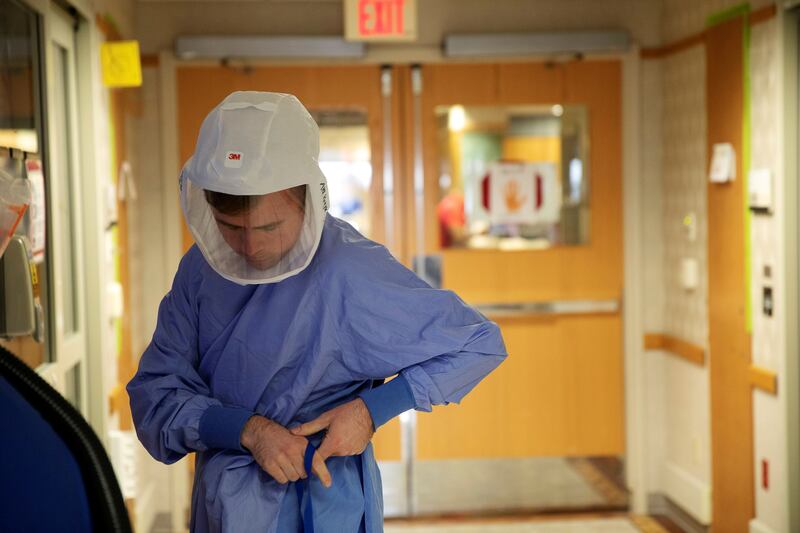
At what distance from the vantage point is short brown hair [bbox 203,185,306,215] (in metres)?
1.59

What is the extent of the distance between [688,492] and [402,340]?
9.74ft

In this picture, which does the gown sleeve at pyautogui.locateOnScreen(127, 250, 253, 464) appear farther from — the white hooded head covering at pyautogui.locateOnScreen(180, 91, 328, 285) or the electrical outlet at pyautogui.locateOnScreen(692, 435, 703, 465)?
the electrical outlet at pyautogui.locateOnScreen(692, 435, 703, 465)

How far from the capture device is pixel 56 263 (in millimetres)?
2848

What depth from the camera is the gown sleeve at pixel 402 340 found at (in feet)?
5.51

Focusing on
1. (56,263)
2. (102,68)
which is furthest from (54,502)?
(102,68)

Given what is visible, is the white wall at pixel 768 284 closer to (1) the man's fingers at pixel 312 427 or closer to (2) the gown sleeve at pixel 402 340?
(2) the gown sleeve at pixel 402 340

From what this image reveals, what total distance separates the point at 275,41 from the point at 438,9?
2.38 ft

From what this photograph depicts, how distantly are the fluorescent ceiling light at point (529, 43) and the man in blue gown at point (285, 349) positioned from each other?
2.75 metres

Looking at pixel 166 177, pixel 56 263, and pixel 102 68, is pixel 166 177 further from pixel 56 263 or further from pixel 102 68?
pixel 56 263

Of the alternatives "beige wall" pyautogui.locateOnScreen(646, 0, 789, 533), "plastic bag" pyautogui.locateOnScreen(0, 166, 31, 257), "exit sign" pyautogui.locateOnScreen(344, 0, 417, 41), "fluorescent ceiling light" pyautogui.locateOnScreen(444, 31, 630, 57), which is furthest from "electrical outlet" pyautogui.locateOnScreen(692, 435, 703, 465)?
"plastic bag" pyautogui.locateOnScreen(0, 166, 31, 257)

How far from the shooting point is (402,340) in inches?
66.5

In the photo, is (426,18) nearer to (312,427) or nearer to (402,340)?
(402,340)

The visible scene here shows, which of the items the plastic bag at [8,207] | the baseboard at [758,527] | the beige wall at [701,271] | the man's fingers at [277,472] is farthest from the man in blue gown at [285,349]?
the baseboard at [758,527]

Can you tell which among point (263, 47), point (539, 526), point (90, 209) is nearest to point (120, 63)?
point (90, 209)
